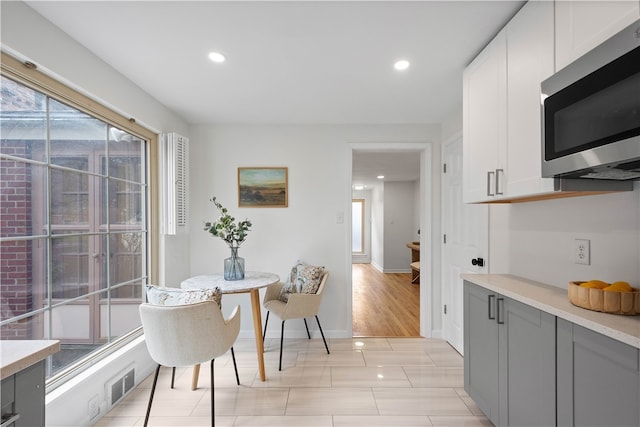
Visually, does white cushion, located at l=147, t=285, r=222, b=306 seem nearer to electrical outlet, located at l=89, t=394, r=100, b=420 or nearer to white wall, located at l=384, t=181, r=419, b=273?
electrical outlet, located at l=89, t=394, r=100, b=420

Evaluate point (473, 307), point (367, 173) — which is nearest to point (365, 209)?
point (367, 173)

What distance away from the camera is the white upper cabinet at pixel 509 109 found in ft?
4.68

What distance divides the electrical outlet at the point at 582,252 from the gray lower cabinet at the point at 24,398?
2194 mm

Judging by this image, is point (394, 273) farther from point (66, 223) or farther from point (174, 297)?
point (66, 223)

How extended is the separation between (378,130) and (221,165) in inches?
70.7

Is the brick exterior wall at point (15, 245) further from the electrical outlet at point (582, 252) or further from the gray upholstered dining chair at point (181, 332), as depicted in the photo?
the electrical outlet at point (582, 252)

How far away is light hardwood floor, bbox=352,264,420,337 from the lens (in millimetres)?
3620

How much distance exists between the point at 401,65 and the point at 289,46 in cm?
79

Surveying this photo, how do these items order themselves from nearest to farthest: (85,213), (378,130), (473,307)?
(473,307), (85,213), (378,130)

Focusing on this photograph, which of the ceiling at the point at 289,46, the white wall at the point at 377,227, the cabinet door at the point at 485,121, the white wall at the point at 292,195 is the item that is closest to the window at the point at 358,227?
the white wall at the point at 377,227

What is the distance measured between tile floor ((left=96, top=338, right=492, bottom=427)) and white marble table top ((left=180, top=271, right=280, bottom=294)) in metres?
0.75

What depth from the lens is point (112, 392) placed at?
6.81 feet

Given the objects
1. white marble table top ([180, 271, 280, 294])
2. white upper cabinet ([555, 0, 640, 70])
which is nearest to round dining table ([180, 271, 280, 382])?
white marble table top ([180, 271, 280, 294])

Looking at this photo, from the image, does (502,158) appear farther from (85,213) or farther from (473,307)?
(85,213)
